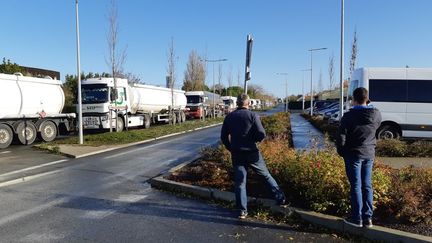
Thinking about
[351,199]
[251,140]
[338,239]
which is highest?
[251,140]

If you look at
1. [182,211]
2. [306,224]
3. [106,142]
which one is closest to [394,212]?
[306,224]

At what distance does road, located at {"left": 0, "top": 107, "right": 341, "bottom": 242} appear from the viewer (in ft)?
19.6

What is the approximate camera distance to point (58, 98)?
21.7m

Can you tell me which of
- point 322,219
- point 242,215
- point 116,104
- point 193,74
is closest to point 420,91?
point 322,219

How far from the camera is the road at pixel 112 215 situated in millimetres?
5988

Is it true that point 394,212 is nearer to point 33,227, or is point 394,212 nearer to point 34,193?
point 33,227

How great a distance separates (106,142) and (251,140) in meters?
13.4

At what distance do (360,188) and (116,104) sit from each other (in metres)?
21.6

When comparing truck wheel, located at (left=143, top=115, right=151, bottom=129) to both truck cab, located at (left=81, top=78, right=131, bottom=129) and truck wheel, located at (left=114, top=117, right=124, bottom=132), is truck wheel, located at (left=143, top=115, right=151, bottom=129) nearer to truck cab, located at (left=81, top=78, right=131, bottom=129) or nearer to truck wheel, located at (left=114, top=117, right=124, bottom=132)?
truck wheel, located at (left=114, top=117, right=124, bottom=132)

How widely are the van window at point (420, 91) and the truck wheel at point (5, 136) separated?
16.1 metres

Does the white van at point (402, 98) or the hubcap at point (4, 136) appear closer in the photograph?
the white van at point (402, 98)

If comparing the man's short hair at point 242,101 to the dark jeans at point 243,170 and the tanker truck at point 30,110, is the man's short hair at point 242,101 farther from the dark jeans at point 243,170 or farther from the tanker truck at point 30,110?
the tanker truck at point 30,110

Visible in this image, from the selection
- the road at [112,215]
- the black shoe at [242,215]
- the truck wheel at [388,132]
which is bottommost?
the road at [112,215]

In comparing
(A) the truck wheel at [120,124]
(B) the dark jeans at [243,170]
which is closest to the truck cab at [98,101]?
(A) the truck wheel at [120,124]
